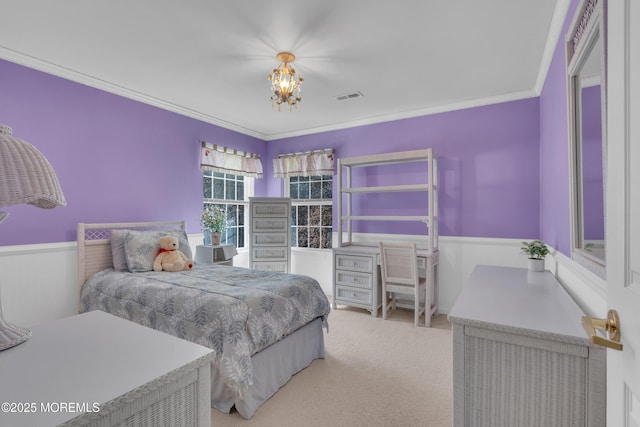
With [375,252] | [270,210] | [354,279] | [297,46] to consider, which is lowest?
[354,279]

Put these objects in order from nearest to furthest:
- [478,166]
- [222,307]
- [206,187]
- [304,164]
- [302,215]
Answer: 1. [222,307]
2. [478,166]
3. [206,187]
4. [304,164]
5. [302,215]

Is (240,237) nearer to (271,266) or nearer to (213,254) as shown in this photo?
(271,266)

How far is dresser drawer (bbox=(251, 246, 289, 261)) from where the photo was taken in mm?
4586

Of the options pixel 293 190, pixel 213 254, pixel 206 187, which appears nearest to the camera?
pixel 213 254

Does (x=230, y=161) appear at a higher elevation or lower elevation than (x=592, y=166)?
higher

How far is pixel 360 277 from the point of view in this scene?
3869 mm

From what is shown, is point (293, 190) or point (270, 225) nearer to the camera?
point (270, 225)

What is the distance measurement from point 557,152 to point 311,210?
3379 millimetres

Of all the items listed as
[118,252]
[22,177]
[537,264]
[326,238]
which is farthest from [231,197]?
[22,177]

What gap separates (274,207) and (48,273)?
2639 millimetres

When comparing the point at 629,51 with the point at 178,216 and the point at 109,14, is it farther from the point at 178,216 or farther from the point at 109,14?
the point at 178,216

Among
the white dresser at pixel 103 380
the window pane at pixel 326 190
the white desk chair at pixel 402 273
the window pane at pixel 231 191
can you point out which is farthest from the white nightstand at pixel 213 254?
the white dresser at pixel 103 380

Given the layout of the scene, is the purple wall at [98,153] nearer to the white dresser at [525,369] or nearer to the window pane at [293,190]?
the window pane at [293,190]

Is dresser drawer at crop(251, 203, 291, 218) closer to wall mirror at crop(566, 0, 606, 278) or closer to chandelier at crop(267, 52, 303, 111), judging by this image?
chandelier at crop(267, 52, 303, 111)
